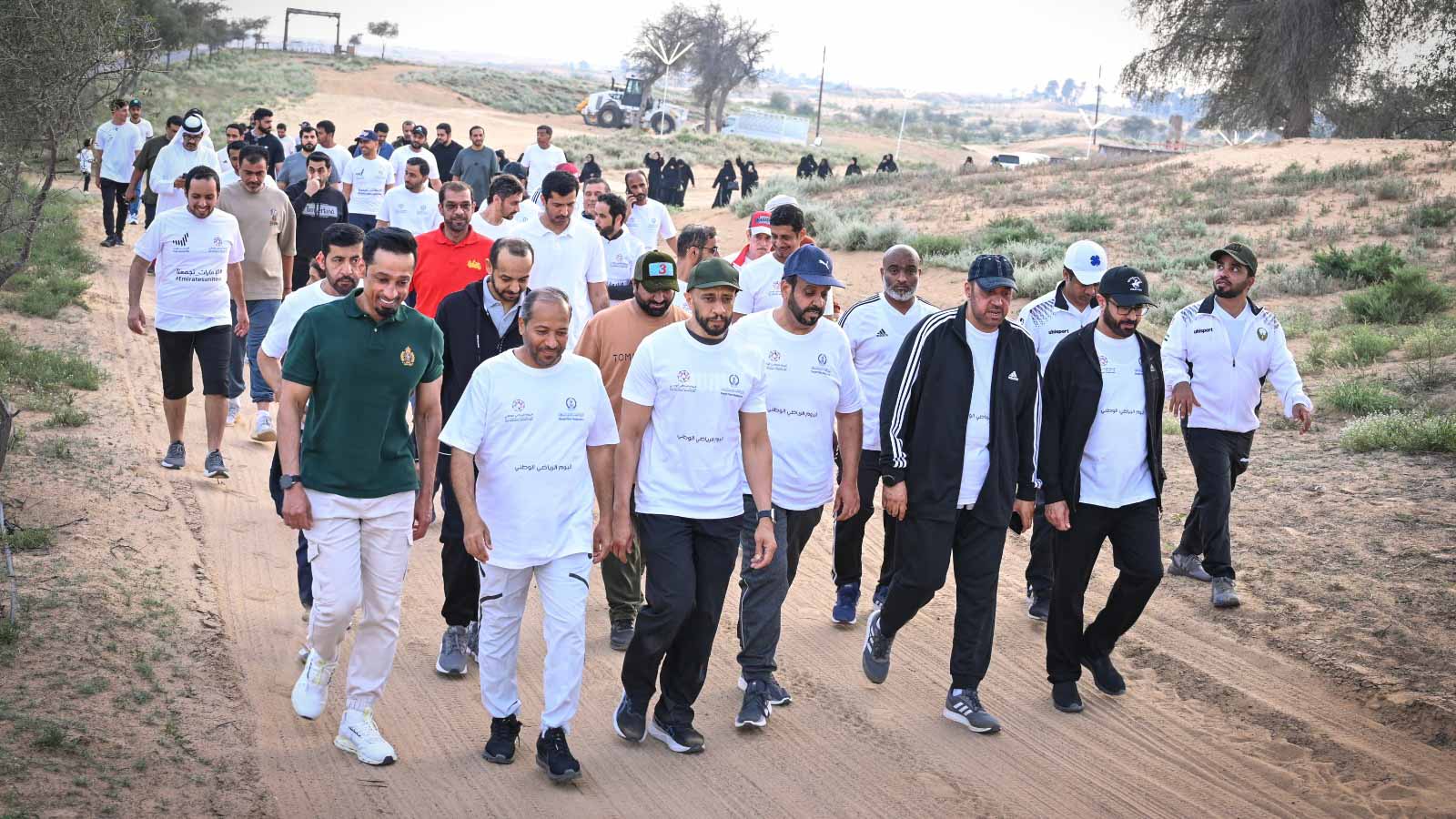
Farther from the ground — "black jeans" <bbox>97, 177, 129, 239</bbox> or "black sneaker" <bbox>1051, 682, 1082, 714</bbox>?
"black jeans" <bbox>97, 177, 129, 239</bbox>

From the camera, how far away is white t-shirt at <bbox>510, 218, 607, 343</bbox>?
31.3 feet

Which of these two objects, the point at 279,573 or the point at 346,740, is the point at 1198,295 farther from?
the point at 346,740

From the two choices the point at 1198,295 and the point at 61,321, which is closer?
the point at 61,321

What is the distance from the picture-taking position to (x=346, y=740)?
6188mm

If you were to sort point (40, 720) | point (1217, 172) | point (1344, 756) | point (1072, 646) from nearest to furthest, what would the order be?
point (40, 720), point (1344, 756), point (1072, 646), point (1217, 172)

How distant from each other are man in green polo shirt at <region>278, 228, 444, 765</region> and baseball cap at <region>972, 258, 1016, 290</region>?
270 cm

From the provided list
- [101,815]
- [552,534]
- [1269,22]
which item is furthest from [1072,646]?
[1269,22]

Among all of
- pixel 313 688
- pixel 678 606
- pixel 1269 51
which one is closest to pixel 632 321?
pixel 678 606

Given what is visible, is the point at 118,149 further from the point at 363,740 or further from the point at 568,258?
the point at 363,740

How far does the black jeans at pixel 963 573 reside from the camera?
6883mm

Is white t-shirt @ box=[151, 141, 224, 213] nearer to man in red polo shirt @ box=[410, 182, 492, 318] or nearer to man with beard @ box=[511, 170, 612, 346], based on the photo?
man with beard @ box=[511, 170, 612, 346]

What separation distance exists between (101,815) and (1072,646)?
4.76 m

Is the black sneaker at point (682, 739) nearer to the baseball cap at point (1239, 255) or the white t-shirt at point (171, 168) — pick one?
the baseball cap at point (1239, 255)

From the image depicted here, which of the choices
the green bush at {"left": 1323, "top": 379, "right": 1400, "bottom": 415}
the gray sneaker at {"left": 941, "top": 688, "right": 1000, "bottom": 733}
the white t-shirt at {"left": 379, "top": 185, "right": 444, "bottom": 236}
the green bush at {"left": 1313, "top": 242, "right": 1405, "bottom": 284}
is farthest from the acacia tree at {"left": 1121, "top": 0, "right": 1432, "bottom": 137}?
the gray sneaker at {"left": 941, "top": 688, "right": 1000, "bottom": 733}
